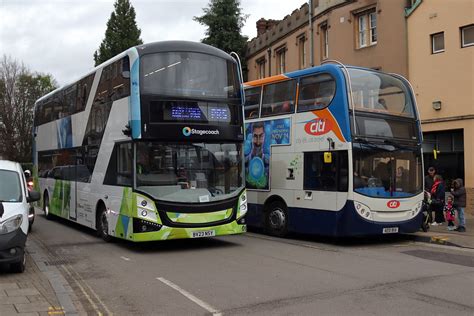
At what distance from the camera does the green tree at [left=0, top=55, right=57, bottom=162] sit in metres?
52.1

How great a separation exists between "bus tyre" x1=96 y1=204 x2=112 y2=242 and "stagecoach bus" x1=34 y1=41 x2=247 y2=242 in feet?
0.09

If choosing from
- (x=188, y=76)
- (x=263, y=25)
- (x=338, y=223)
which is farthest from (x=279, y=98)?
(x=263, y=25)

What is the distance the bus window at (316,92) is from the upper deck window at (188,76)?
2023mm

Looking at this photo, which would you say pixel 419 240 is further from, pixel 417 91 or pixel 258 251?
pixel 417 91

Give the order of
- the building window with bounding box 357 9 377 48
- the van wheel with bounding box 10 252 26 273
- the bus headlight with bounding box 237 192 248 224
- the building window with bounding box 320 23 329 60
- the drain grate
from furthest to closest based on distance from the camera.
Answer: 1. the building window with bounding box 320 23 329 60
2. the building window with bounding box 357 9 377 48
3. the bus headlight with bounding box 237 192 248 224
4. the drain grate
5. the van wheel with bounding box 10 252 26 273

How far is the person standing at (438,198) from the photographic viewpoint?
14.5 metres

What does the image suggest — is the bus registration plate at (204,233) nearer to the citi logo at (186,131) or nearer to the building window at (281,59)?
the citi logo at (186,131)

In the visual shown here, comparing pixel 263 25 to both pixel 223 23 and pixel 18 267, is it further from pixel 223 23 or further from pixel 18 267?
pixel 18 267

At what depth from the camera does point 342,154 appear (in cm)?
1139

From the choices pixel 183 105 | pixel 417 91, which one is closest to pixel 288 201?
pixel 183 105

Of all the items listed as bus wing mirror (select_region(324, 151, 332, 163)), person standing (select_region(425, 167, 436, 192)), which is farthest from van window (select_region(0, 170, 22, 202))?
person standing (select_region(425, 167, 436, 192))

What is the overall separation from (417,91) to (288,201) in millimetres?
9189

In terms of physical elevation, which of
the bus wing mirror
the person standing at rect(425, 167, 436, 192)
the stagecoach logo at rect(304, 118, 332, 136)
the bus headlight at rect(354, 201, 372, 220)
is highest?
the stagecoach logo at rect(304, 118, 332, 136)

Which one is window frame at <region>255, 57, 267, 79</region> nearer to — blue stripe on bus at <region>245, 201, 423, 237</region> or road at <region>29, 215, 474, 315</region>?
blue stripe on bus at <region>245, 201, 423, 237</region>
